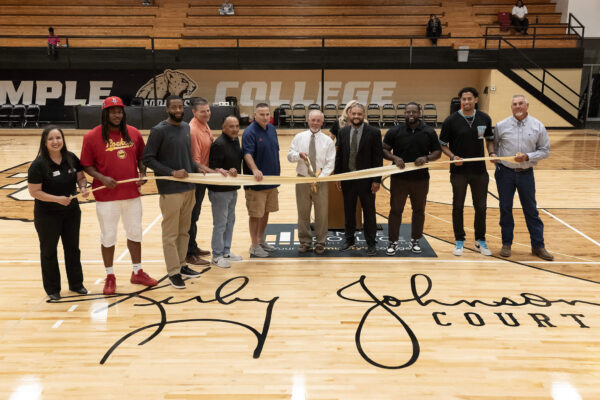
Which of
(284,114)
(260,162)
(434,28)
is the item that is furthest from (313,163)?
(434,28)

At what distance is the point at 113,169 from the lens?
4.01 metres

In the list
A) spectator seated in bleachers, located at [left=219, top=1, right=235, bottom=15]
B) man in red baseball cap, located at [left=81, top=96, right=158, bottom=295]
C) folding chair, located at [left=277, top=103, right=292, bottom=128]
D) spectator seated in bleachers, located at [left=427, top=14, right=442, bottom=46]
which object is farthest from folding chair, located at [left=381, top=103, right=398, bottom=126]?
man in red baseball cap, located at [left=81, top=96, right=158, bottom=295]

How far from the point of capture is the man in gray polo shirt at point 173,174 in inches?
161

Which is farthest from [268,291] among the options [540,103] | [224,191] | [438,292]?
[540,103]

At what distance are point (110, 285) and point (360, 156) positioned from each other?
2549mm

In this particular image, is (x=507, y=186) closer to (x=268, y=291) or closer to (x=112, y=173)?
(x=268, y=291)

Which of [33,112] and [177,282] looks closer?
[177,282]

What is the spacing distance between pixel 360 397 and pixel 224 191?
2435 mm

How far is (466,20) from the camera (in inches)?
703

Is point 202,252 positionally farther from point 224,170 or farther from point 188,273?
point 224,170

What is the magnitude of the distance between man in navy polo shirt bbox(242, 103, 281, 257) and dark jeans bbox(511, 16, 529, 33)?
47.9 feet

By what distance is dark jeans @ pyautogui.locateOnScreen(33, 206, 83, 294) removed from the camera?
153 inches

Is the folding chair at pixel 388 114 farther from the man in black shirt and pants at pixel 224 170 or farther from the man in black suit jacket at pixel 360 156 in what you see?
the man in black shirt and pants at pixel 224 170

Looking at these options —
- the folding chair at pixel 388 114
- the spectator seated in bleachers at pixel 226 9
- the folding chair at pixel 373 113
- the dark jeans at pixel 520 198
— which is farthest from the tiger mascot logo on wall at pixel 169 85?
the dark jeans at pixel 520 198
